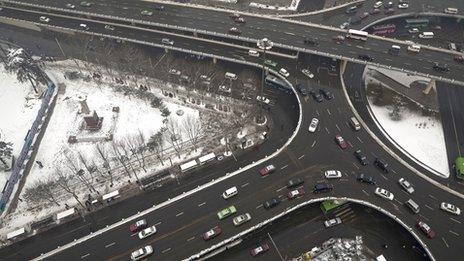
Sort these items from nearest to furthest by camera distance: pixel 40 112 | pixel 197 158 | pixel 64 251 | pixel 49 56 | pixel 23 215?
pixel 64 251, pixel 23 215, pixel 197 158, pixel 40 112, pixel 49 56

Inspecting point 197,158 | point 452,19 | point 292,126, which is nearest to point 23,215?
point 197,158

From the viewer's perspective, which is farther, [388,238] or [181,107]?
[181,107]

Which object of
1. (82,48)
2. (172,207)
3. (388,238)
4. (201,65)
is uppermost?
(82,48)

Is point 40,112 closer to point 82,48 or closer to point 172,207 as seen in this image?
point 82,48

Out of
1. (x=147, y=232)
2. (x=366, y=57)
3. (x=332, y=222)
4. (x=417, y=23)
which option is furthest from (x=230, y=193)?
(x=417, y=23)

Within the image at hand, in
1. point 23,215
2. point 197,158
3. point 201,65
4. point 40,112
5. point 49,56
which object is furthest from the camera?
point 49,56

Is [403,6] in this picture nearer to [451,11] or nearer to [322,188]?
[451,11]

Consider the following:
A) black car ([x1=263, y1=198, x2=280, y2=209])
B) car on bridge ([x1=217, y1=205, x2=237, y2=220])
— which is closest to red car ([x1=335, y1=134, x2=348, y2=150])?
black car ([x1=263, y1=198, x2=280, y2=209])
